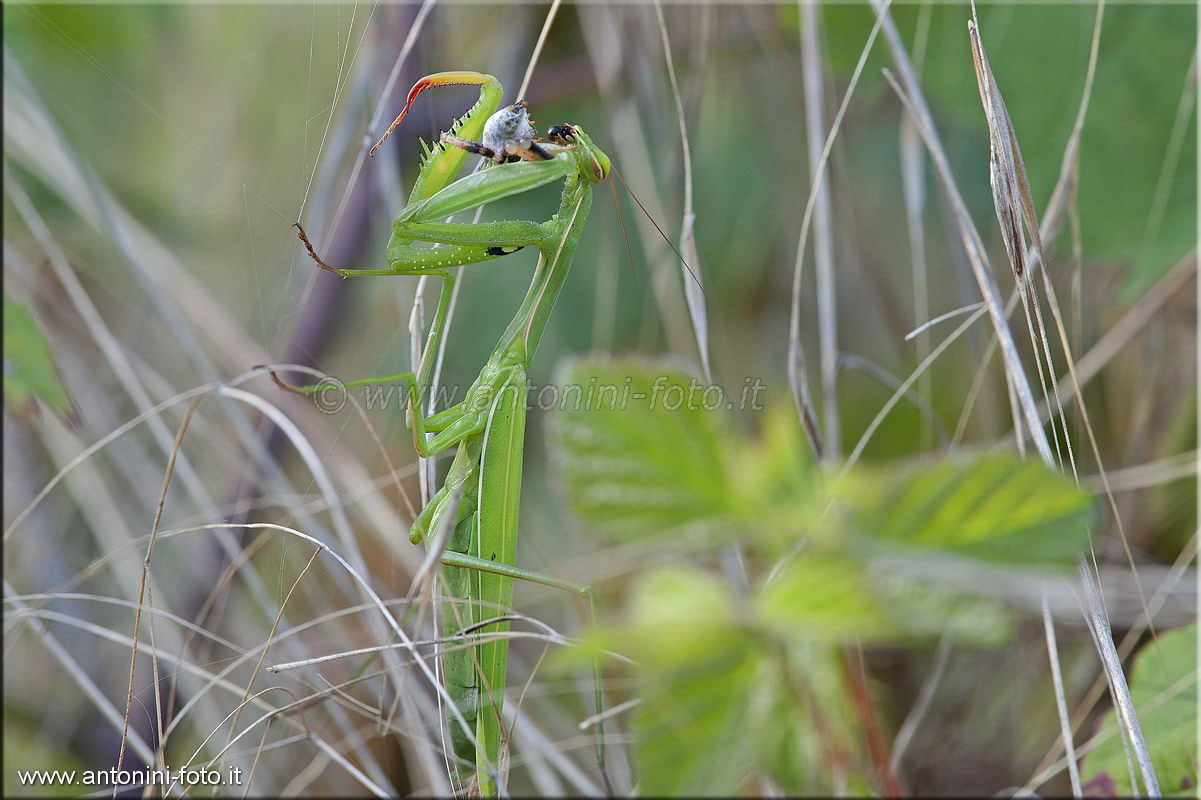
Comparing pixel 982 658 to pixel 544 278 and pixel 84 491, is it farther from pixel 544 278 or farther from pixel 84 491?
pixel 84 491

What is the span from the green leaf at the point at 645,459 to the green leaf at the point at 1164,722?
101 cm

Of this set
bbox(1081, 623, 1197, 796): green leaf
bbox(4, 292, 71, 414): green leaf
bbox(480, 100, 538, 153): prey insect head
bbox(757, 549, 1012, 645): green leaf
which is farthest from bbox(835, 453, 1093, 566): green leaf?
bbox(4, 292, 71, 414): green leaf

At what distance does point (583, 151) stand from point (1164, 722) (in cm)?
124

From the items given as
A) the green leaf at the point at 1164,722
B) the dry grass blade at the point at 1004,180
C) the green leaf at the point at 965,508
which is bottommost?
the green leaf at the point at 1164,722

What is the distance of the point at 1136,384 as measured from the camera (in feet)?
7.21

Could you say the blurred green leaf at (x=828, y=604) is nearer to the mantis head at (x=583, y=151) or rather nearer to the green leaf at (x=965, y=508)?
the green leaf at (x=965, y=508)

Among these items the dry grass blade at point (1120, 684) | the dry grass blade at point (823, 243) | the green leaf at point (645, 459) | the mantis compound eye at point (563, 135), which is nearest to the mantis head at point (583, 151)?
the mantis compound eye at point (563, 135)

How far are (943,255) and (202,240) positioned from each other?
2.30m

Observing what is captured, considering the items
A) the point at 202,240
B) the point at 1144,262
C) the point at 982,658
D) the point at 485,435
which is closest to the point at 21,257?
the point at 202,240

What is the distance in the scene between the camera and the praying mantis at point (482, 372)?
3.64 feet

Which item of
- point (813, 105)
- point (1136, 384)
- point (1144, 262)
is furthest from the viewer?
point (1136, 384)

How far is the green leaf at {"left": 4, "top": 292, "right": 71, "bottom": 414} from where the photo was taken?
1.70 meters

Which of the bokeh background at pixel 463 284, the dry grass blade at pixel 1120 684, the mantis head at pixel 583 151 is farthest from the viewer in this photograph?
the bokeh background at pixel 463 284

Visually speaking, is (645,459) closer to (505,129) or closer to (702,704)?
(702,704)
